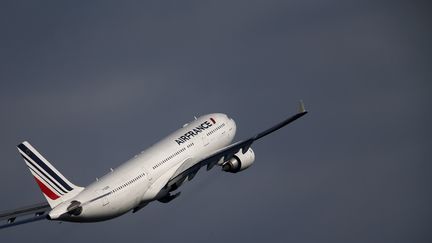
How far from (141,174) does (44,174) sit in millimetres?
9888

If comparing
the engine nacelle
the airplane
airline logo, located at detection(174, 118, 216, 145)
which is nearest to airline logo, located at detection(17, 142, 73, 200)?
the airplane

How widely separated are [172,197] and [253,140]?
10.8 metres

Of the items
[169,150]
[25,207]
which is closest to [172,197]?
[169,150]

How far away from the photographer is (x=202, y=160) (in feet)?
476

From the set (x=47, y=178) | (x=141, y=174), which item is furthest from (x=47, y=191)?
(x=141, y=174)

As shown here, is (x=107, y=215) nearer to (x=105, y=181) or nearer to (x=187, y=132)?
(x=105, y=181)

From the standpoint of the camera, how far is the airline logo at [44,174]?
136125mm

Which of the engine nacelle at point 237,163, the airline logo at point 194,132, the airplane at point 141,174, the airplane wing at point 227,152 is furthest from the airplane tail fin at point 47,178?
the engine nacelle at point 237,163

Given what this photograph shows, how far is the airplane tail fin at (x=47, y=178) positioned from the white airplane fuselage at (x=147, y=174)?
42.1 inches

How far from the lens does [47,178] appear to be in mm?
137500

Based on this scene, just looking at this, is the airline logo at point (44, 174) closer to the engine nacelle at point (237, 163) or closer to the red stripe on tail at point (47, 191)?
the red stripe on tail at point (47, 191)

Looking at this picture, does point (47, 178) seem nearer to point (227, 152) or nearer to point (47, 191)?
point (47, 191)

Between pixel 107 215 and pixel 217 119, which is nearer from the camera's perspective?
pixel 107 215

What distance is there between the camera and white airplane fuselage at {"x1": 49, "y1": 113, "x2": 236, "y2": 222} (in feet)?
452
